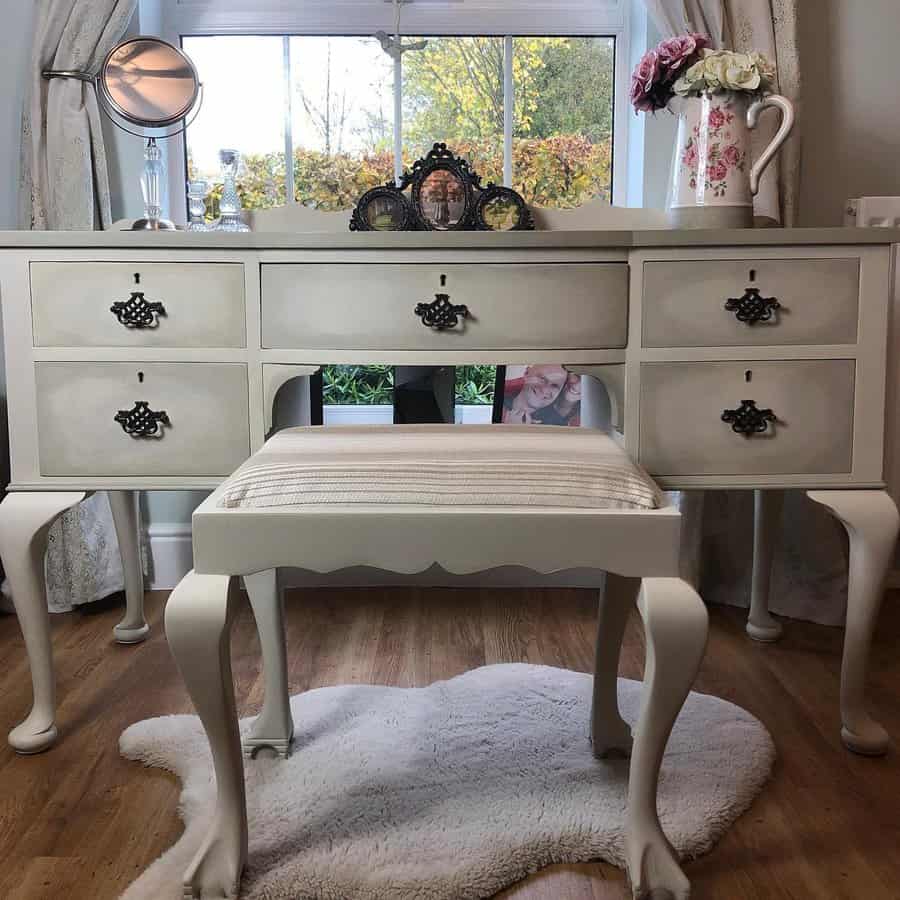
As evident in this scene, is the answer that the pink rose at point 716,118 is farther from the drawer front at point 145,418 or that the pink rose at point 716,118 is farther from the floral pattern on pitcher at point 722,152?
the drawer front at point 145,418

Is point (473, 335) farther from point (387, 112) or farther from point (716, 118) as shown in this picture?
point (387, 112)

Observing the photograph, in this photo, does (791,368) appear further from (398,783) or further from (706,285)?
(398,783)

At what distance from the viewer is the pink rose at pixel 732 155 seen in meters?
1.64

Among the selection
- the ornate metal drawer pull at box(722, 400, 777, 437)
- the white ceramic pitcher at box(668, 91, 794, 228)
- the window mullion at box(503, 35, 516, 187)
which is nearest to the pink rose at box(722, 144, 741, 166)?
the white ceramic pitcher at box(668, 91, 794, 228)

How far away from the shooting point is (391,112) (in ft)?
7.99

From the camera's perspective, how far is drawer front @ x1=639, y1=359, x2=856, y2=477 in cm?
152

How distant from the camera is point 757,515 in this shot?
220cm

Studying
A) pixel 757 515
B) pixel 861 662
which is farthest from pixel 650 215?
pixel 861 662

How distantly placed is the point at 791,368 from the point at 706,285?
0.18m

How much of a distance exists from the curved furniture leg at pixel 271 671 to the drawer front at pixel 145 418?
21 centimetres

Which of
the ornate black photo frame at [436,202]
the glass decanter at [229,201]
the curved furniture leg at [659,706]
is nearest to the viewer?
the curved furniture leg at [659,706]

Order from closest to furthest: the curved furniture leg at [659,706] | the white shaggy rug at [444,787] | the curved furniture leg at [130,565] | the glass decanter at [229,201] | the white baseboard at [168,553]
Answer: the curved furniture leg at [659,706] → the white shaggy rug at [444,787] → the glass decanter at [229,201] → the curved furniture leg at [130,565] → the white baseboard at [168,553]

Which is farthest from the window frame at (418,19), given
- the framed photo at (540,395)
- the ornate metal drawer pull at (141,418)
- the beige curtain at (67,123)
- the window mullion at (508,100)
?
the ornate metal drawer pull at (141,418)

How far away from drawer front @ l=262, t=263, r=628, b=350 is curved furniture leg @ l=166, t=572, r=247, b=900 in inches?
18.3
